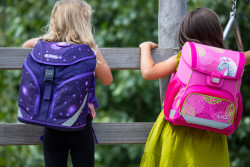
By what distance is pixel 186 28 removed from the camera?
81.5 inches

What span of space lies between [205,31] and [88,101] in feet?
2.18

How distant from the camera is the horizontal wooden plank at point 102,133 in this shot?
2201 millimetres

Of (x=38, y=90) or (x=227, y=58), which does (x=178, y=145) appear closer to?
(x=227, y=58)

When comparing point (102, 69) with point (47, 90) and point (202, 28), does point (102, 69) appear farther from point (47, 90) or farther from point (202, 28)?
point (202, 28)

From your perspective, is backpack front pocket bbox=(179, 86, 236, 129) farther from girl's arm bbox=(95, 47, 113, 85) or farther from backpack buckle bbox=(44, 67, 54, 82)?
backpack buckle bbox=(44, 67, 54, 82)

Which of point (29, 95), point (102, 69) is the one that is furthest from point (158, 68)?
point (29, 95)

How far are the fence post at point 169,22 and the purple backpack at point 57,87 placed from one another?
1.84 ft

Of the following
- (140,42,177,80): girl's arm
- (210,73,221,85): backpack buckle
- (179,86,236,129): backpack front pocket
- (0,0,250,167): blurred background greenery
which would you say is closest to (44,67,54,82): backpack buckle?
(140,42,177,80): girl's arm

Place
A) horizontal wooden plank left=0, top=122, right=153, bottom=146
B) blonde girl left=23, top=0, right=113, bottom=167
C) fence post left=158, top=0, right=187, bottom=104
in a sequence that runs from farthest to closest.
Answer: fence post left=158, top=0, right=187, bottom=104
horizontal wooden plank left=0, top=122, right=153, bottom=146
blonde girl left=23, top=0, right=113, bottom=167

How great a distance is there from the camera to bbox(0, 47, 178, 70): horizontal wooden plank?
216cm

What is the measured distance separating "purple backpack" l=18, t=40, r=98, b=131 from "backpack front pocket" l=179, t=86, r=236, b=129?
0.46 metres

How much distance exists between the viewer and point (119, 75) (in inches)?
189

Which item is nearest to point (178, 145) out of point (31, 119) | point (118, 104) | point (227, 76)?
point (227, 76)

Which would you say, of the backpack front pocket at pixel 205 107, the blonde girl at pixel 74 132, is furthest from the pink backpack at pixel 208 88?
the blonde girl at pixel 74 132
